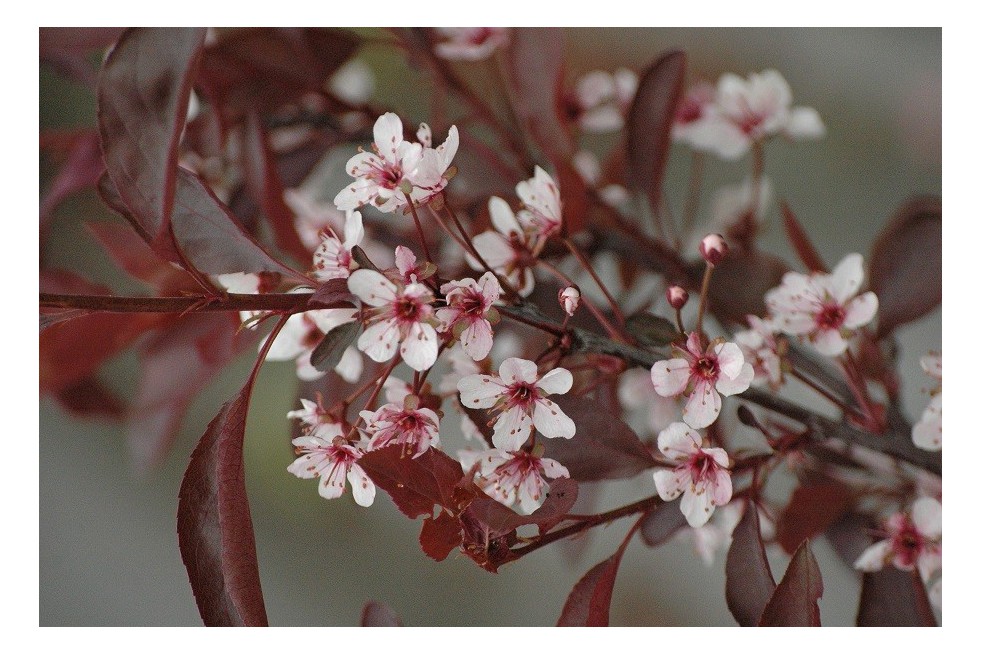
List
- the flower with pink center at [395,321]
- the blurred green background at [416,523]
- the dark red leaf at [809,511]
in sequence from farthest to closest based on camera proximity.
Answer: the blurred green background at [416,523]
the dark red leaf at [809,511]
the flower with pink center at [395,321]

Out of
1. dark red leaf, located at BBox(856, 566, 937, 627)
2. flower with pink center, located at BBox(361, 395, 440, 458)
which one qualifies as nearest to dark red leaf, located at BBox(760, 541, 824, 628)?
dark red leaf, located at BBox(856, 566, 937, 627)

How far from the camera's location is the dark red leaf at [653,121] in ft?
2.28

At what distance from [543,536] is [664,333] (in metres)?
0.15

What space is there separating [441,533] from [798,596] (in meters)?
0.24

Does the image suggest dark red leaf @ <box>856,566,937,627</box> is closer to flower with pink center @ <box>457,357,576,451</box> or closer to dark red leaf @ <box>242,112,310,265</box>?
flower with pink center @ <box>457,357,576,451</box>

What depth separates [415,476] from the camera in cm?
47

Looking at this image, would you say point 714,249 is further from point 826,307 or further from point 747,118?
point 747,118

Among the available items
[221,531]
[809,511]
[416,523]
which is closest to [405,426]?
[221,531]

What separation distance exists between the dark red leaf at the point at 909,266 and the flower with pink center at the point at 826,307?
0.39 feet

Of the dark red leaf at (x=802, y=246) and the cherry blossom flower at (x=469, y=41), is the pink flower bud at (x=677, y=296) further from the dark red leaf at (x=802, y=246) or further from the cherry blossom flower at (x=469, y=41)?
the cherry blossom flower at (x=469, y=41)

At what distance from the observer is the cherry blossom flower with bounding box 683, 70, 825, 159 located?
2.56 ft

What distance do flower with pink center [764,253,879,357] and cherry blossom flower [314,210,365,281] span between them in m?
0.30

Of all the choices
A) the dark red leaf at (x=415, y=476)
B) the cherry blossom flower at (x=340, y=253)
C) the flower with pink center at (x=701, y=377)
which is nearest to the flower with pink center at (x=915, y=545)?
the flower with pink center at (x=701, y=377)
